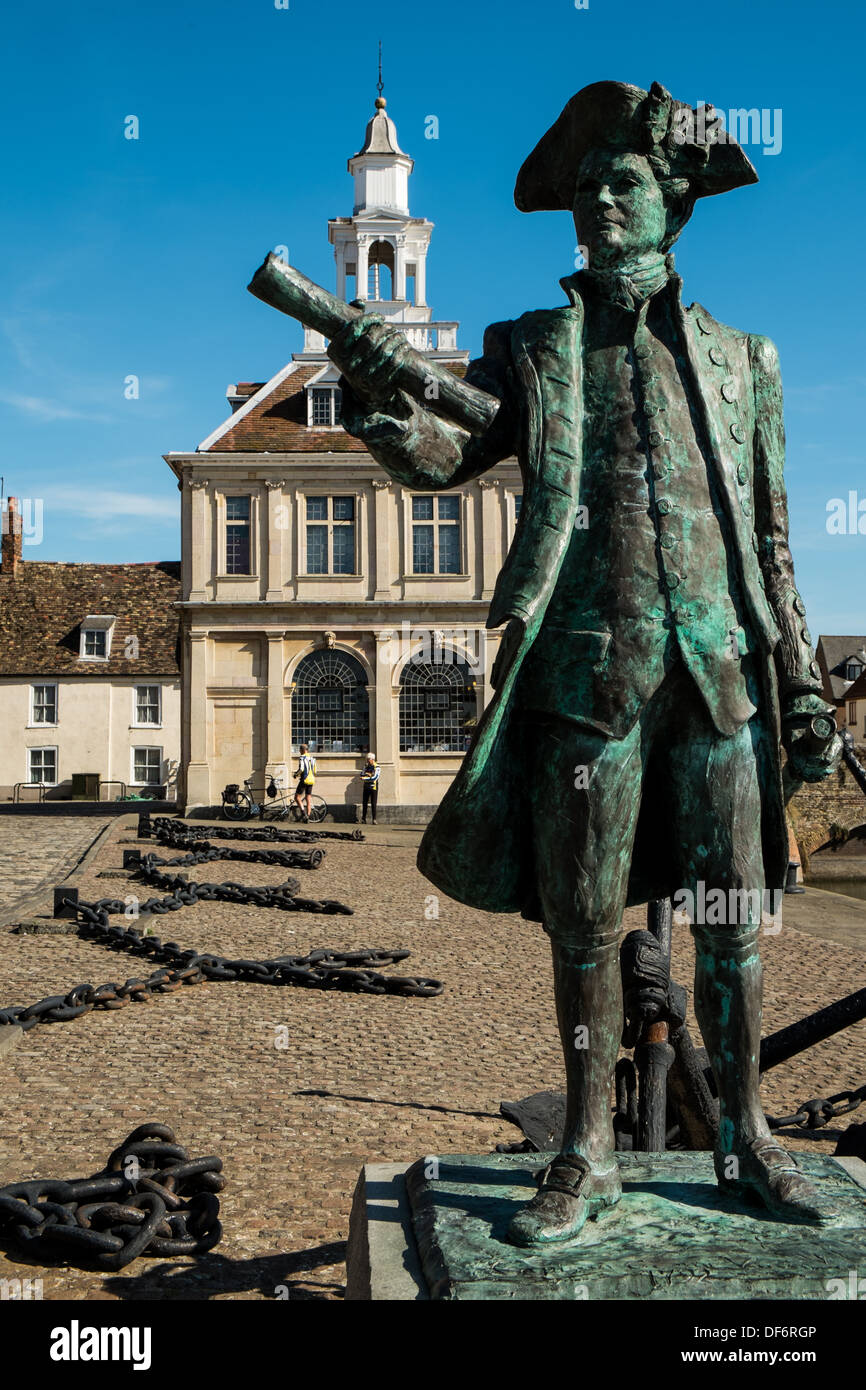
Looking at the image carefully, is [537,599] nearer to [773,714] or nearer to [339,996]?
[773,714]

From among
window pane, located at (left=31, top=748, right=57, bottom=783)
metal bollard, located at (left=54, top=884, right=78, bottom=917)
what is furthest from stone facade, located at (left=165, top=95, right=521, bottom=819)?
metal bollard, located at (left=54, top=884, right=78, bottom=917)

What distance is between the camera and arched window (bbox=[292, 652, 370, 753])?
31.9 meters

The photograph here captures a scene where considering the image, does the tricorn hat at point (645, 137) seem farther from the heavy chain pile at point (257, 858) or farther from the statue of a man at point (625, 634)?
the heavy chain pile at point (257, 858)

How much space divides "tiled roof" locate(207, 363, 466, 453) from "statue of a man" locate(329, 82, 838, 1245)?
93.5ft

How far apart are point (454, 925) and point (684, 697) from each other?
10.0 m

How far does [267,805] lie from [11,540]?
24317 mm

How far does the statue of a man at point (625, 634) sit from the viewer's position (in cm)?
305

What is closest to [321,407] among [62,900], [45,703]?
[45,703]

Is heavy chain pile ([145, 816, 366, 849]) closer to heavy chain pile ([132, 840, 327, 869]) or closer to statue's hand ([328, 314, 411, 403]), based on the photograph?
heavy chain pile ([132, 840, 327, 869])

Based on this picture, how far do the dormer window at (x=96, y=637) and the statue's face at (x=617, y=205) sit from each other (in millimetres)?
43334

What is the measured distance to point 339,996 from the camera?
8.89m

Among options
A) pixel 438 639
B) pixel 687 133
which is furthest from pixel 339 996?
pixel 438 639

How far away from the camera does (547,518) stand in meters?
3.12
